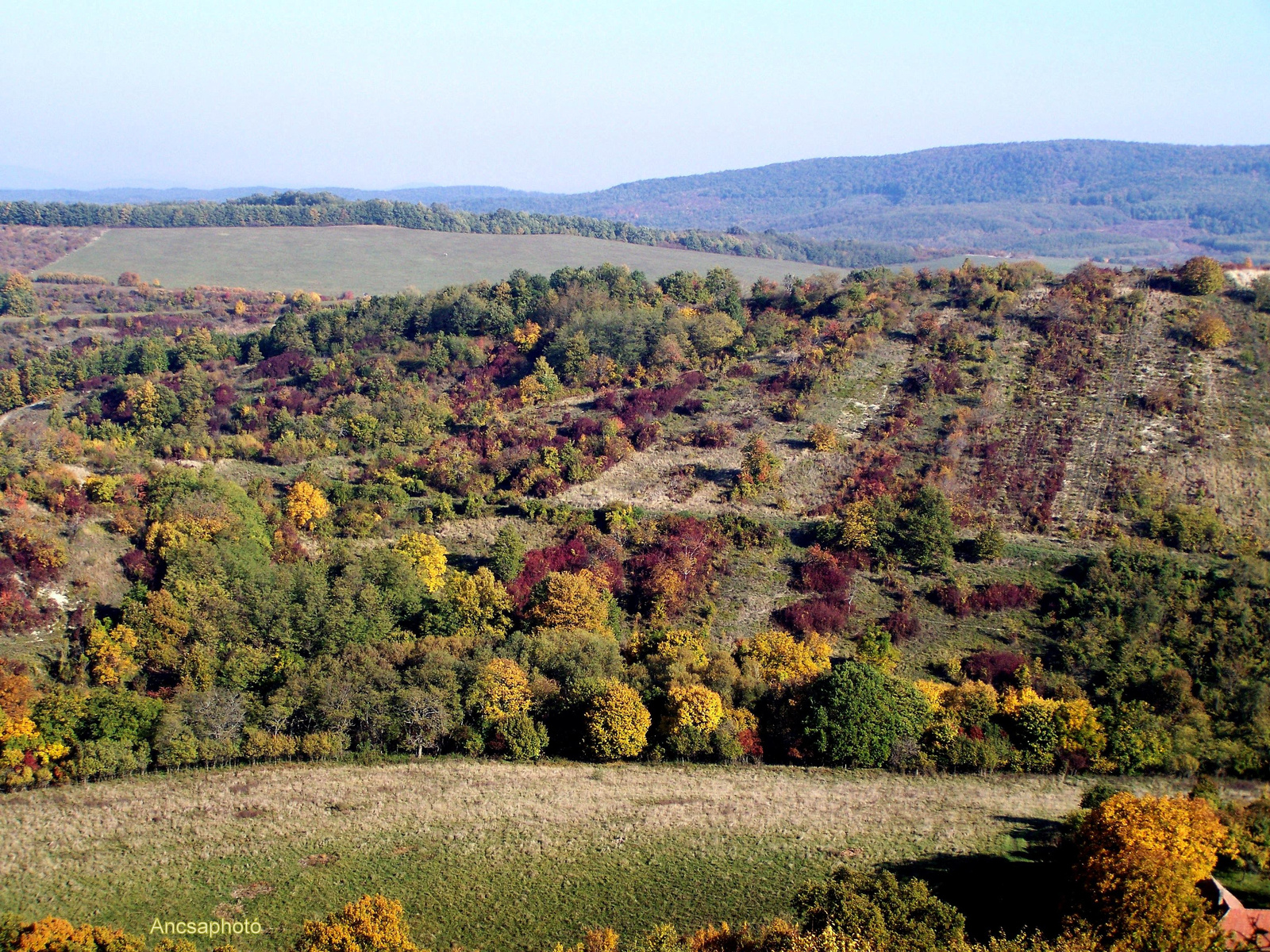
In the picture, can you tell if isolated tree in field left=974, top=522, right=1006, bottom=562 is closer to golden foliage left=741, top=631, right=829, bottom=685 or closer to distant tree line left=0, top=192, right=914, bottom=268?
golden foliage left=741, top=631, right=829, bottom=685

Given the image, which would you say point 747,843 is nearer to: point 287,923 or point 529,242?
point 287,923

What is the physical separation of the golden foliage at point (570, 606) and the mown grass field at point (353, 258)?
6738 centimetres

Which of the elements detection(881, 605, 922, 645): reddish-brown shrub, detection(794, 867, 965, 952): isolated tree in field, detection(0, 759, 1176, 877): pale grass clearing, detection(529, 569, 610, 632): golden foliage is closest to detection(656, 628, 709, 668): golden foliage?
detection(529, 569, 610, 632): golden foliage

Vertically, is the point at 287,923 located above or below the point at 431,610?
below

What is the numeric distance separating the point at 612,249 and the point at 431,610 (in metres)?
92.7

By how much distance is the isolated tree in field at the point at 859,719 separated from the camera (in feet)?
99.0

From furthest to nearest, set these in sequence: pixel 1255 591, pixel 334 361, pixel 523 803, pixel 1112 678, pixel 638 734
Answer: pixel 334 361, pixel 1255 591, pixel 1112 678, pixel 638 734, pixel 523 803

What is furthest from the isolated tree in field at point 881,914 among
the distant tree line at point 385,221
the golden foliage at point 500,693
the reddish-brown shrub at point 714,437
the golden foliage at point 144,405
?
the distant tree line at point 385,221

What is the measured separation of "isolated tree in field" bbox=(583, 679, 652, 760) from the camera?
99.4 ft

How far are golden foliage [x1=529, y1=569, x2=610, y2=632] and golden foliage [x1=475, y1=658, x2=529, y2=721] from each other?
4.28m

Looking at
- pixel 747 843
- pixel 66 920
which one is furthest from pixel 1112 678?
pixel 66 920

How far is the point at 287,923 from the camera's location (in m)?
22.6

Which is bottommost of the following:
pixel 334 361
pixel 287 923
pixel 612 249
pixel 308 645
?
pixel 287 923

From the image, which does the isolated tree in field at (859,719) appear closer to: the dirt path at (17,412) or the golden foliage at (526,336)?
the golden foliage at (526,336)
